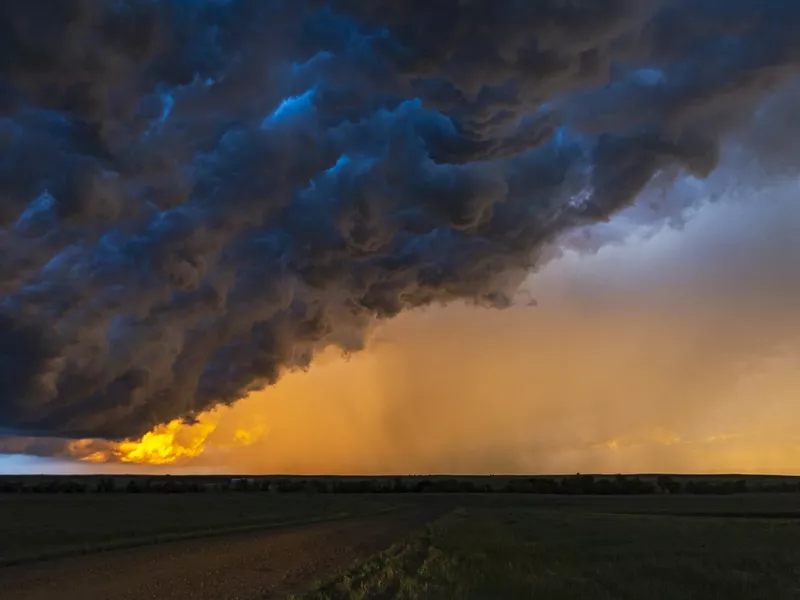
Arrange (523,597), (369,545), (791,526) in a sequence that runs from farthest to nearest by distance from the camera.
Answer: (791,526) → (369,545) → (523,597)

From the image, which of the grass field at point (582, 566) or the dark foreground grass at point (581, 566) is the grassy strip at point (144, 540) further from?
the dark foreground grass at point (581, 566)

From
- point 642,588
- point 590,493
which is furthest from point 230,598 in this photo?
point 590,493

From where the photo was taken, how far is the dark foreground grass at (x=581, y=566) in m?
23.9

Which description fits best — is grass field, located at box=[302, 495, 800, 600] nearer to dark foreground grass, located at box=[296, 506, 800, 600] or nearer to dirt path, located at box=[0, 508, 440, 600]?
dark foreground grass, located at box=[296, 506, 800, 600]

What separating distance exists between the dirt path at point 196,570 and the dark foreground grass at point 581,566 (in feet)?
7.01

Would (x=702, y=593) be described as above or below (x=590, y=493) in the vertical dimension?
below

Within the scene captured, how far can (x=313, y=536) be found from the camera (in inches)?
1951

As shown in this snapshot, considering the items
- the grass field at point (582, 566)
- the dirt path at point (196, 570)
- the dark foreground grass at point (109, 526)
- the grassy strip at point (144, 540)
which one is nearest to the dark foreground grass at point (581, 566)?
the grass field at point (582, 566)

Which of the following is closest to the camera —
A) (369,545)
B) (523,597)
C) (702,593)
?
(523,597)

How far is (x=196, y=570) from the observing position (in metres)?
30.9

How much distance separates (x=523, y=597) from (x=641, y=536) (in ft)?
95.9

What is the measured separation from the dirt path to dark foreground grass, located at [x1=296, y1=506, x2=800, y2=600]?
2.14m

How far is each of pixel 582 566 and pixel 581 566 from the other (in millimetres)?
46

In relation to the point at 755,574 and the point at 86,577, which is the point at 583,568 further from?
the point at 86,577
